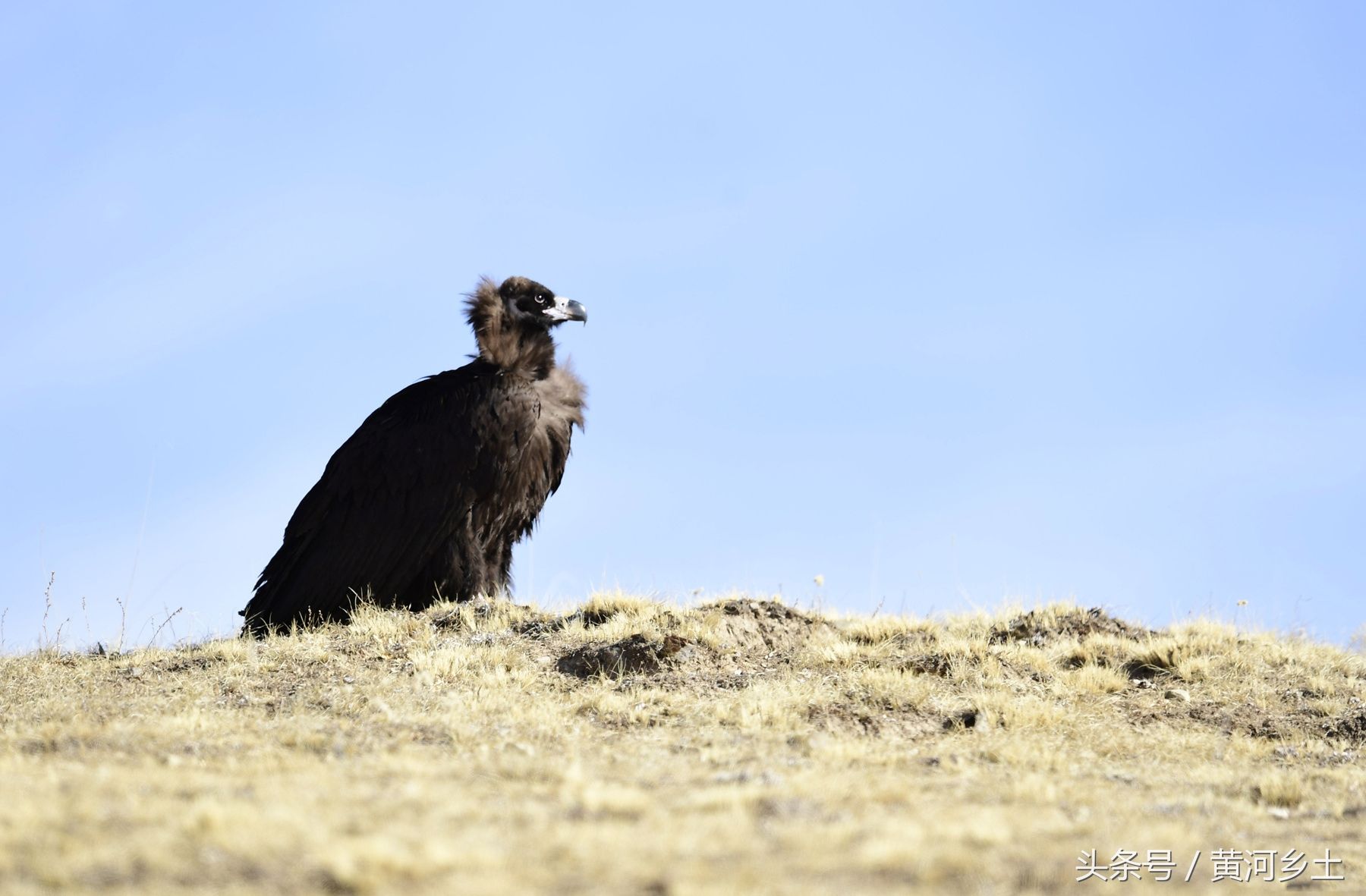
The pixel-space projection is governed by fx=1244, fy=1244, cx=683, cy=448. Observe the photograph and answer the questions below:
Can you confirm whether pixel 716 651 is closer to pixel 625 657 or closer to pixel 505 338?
pixel 625 657

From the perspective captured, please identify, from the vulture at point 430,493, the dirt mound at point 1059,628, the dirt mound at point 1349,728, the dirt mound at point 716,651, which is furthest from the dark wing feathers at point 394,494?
the dirt mound at point 1349,728

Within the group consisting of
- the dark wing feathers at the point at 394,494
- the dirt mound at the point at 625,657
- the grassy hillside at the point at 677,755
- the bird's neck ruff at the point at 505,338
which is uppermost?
the bird's neck ruff at the point at 505,338

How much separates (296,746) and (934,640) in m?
5.39

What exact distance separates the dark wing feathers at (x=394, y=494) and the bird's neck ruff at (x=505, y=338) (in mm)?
202

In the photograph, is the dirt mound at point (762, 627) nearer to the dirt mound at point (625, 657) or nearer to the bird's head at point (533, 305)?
the dirt mound at point (625, 657)

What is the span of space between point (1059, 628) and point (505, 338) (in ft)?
18.5

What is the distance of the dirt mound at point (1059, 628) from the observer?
1036 centimetres

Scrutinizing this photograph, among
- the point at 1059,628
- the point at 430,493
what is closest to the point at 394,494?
the point at 430,493

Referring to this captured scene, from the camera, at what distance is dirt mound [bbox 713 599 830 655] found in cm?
945

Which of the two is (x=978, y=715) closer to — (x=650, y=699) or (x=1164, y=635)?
(x=650, y=699)

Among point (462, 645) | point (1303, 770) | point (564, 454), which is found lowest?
point (1303, 770)

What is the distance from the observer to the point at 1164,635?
34.7ft

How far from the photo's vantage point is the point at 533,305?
12273 mm

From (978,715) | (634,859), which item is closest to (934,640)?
(978,715)
